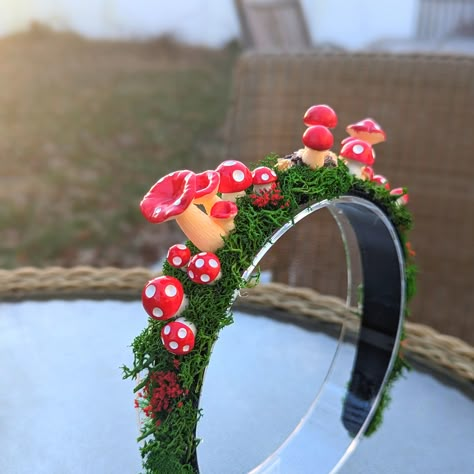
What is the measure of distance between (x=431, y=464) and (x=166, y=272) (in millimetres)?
324

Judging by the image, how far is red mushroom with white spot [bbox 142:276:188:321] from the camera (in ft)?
1.41

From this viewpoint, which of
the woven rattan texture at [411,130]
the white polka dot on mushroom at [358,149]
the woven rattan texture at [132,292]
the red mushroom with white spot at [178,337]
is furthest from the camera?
the woven rattan texture at [411,130]

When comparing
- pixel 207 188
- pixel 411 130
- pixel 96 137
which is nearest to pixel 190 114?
pixel 96 137

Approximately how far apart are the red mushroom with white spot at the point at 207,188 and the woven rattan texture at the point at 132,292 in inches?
13.6

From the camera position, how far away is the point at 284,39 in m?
2.20

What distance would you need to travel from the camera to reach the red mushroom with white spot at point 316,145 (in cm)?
50

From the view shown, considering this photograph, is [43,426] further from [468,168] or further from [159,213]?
[468,168]

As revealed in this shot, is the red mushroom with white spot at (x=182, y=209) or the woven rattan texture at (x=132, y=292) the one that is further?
the woven rattan texture at (x=132, y=292)

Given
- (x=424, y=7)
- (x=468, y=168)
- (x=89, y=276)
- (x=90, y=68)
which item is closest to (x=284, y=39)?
(x=424, y=7)

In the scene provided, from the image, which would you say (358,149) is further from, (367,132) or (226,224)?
(226,224)

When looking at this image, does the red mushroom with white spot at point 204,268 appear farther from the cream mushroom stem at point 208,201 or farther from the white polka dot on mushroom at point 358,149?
the white polka dot on mushroom at point 358,149

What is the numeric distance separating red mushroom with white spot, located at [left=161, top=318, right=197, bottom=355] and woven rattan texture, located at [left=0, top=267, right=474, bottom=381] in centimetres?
36

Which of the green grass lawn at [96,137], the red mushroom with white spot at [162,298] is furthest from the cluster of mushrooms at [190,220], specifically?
the green grass lawn at [96,137]

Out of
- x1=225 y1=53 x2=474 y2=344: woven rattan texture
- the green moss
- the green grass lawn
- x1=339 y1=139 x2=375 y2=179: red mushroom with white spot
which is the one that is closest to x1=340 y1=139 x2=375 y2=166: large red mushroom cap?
x1=339 y1=139 x2=375 y2=179: red mushroom with white spot
